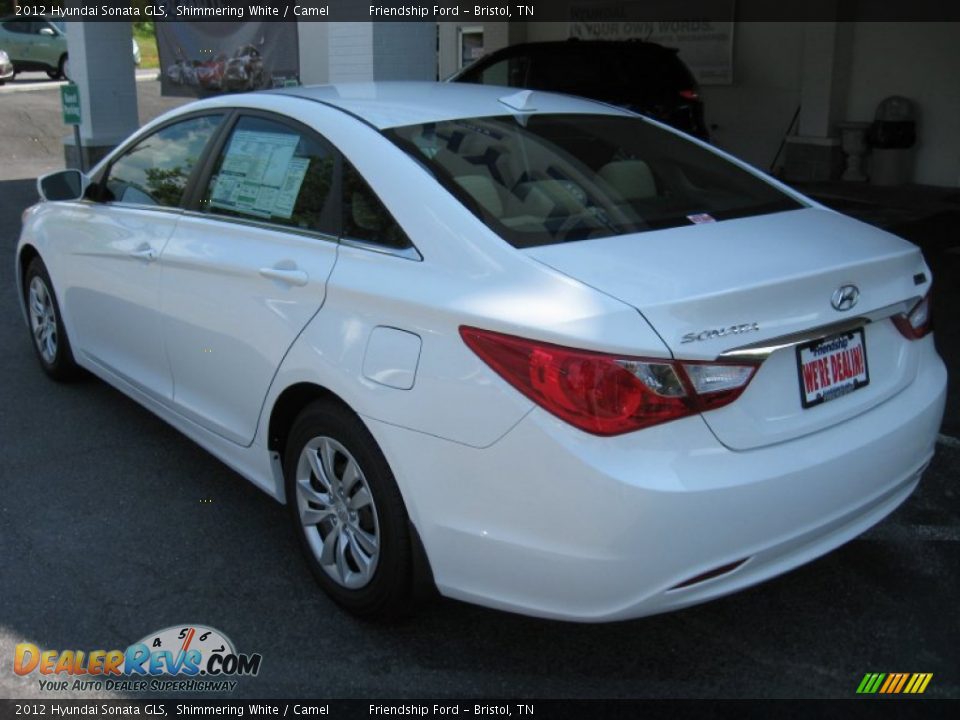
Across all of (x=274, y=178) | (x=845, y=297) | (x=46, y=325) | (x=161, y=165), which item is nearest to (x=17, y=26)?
(x=46, y=325)

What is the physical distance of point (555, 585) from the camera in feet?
8.35

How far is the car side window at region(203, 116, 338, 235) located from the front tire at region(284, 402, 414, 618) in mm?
682

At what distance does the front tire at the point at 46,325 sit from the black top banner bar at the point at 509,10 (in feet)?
11.6

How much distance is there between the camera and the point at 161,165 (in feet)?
14.4

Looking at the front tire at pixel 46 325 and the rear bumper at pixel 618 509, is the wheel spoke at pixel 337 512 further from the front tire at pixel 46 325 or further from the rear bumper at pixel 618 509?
the front tire at pixel 46 325

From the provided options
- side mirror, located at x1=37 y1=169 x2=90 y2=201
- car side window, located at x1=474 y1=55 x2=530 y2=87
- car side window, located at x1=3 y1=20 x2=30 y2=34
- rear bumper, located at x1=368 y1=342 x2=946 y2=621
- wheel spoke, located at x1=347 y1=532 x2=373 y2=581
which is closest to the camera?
rear bumper, located at x1=368 y1=342 x2=946 y2=621

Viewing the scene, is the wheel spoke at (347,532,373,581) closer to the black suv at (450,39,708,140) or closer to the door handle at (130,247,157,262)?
the door handle at (130,247,157,262)

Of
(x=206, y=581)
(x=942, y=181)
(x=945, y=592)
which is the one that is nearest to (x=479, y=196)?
(x=206, y=581)

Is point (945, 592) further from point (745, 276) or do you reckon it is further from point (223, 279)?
point (223, 279)

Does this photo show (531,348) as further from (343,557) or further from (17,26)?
(17,26)

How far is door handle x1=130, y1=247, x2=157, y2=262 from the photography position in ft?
13.3

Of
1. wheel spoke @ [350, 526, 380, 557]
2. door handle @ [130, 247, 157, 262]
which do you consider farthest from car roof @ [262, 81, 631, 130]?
wheel spoke @ [350, 526, 380, 557]

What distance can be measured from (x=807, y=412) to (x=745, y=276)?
40 centimetres

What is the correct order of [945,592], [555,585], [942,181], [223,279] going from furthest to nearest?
[942,181] → [223,279] → [945,592] → [555,585]
